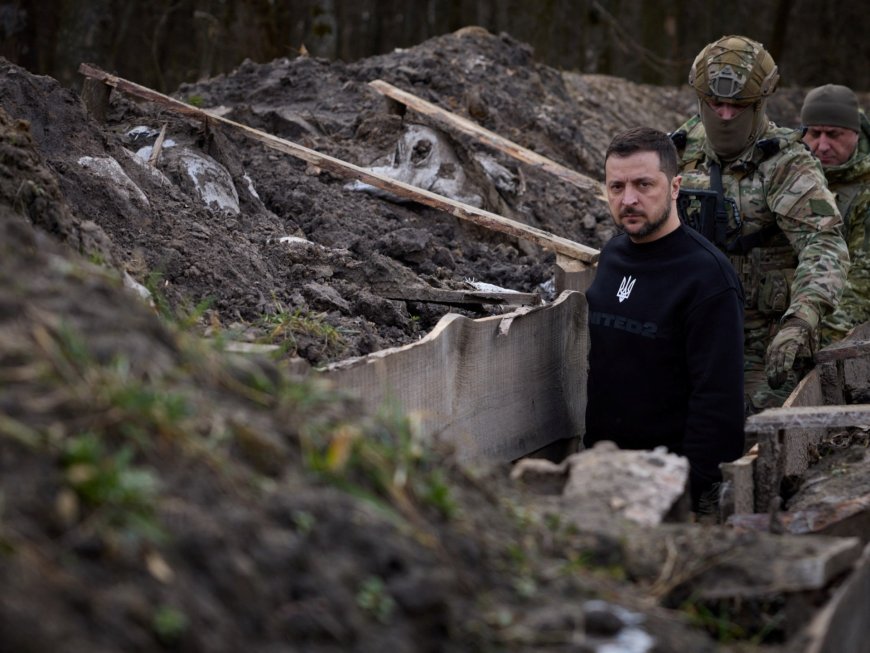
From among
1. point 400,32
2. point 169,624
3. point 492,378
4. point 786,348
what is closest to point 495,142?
point 786,348

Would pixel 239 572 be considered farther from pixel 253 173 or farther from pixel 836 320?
pixel 836 320

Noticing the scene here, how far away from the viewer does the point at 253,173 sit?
7172mm

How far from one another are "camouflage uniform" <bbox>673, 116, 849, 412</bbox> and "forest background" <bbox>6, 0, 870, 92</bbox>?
6.10 metres

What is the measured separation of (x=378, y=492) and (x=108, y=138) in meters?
3.75

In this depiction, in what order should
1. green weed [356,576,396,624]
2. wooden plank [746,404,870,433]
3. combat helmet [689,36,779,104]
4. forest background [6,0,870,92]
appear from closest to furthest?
green weed [356,576,396,624]
wooden plank [746,404,870,433]
combat helmet [689,36,779,104]
forest background [6,0,870,92]

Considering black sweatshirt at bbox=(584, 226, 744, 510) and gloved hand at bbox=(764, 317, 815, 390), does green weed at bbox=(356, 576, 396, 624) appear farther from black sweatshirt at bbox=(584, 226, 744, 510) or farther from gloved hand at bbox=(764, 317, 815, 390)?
gloved hand at bbox=(764, 317, 815, 390)

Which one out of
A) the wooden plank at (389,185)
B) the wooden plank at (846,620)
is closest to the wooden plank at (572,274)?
the wooden plank at (389,185)

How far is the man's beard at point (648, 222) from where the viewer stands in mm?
5270

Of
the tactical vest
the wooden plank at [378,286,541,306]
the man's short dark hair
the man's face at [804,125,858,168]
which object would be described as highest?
the man's face at [804,125,858,168]

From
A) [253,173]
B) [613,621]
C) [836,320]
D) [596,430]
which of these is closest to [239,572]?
[613,621]

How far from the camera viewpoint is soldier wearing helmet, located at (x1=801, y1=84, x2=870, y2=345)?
7676mm

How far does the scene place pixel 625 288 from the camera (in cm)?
538

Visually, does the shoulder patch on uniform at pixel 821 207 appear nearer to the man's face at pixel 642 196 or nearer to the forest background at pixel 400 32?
the man's face at pixel 642 196

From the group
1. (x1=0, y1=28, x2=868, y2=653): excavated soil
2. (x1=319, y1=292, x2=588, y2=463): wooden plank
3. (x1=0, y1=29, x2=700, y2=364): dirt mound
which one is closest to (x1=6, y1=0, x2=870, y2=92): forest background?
(x1=0, y1=29, x2=700, y2=364): dirt mound
